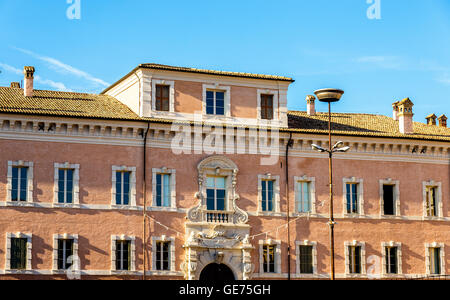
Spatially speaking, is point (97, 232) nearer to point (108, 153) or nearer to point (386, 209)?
point (108, 153)

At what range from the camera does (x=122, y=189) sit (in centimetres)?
4044

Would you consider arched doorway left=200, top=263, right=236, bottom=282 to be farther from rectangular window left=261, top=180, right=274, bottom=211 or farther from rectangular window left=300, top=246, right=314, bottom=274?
rectangular window left=300, top=246, right=314, bottom=274

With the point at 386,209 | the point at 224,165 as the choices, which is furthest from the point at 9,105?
the point at 386,209

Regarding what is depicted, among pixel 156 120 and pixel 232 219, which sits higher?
pixel 156 120

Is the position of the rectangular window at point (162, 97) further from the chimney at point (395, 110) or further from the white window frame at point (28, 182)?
the chimney at point (395, 110)

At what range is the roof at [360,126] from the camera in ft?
147

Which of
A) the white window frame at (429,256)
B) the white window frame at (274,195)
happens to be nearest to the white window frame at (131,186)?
the white window frame at (274,195)

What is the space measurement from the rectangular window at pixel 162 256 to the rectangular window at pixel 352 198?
32.8ft

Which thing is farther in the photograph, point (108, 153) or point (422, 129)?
point (422, 129)

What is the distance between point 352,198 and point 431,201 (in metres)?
4.85

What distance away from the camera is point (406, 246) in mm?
44875

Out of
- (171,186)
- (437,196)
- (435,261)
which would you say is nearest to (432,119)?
(437,196)

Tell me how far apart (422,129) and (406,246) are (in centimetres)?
759

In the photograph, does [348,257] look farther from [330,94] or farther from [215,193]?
[330,94]
